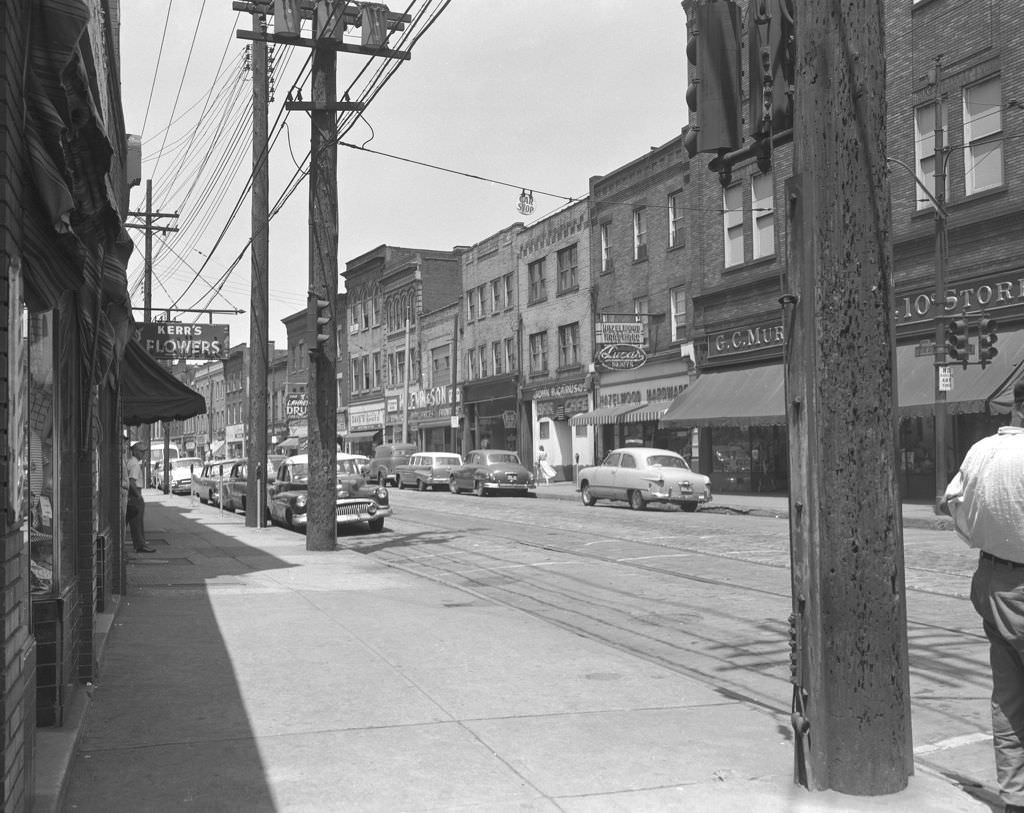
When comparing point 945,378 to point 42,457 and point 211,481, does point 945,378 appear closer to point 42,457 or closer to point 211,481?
point 42,457

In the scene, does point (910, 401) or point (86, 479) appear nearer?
point (86, 479)

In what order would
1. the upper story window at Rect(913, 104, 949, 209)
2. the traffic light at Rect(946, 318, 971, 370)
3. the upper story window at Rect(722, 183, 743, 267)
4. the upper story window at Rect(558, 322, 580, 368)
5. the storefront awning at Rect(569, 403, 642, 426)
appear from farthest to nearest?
1. the upper story window at Rect(558, 322, 580, 368)
2. the storefront awning at Rect(569, 403, 642, 426)
3. the upper story window at Rect(722, 183, 743, 267)
4. the upper story window at Rect(913, 104, 949, 209)
5. the traffic light at Rect(946, 318, 971, 370)

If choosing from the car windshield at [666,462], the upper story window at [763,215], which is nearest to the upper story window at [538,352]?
the upper story window at [763,215]

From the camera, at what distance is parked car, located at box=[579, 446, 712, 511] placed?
2783 cm

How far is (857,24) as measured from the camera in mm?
4953

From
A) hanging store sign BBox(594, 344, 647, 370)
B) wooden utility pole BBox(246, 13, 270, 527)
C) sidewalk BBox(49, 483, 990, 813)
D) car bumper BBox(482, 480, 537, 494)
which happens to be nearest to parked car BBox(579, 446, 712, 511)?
car bumper BBox(482, 480, 537, 494)

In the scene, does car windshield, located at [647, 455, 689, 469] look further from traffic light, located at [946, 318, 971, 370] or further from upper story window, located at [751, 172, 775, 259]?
traffic light, located at [946, 318, 971, 370]

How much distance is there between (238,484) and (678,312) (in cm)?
1611

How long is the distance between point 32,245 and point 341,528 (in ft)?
62.5

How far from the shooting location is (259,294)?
2269 centimetres

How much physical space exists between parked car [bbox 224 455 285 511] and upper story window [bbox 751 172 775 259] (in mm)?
15408

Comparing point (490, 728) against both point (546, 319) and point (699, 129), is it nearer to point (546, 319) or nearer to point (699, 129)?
point (699, 129)

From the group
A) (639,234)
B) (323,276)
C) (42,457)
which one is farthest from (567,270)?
(42,457)

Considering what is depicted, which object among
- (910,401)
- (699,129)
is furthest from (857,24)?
(910,401)
